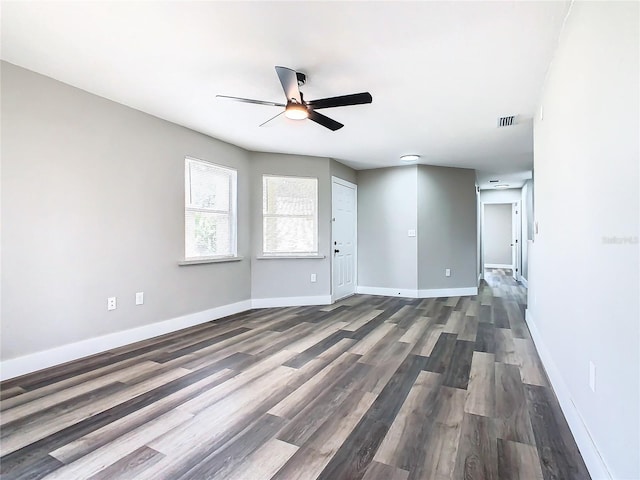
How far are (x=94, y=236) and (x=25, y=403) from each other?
4.74 feet

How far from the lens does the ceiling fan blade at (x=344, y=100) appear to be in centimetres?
251

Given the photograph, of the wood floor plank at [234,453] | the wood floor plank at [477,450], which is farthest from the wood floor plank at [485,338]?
the wood floor plank at [234,453]

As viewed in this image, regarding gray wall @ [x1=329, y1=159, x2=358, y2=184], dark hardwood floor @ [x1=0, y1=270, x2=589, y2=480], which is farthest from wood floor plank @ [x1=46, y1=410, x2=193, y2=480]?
gray wall @ [x1=329, y1=159, x2=358, y2=184]

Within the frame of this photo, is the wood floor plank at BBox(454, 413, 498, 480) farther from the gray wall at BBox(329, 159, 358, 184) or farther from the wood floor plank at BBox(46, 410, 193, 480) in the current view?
the gray wall at BBox(329, 159, 358, 184)


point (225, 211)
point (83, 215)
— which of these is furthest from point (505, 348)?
point (83, 215)

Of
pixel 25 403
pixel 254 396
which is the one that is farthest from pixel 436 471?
pixel 25 403

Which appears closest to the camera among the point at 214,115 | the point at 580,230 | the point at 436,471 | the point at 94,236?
the point at 436,471

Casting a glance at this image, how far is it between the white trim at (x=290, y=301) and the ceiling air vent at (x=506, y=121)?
3356mm

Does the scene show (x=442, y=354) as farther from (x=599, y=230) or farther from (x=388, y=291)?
(x=388, y=291)

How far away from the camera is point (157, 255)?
12.0ft

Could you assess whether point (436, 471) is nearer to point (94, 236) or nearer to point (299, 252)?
point (94, 236)

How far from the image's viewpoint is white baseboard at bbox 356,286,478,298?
6.00 meters

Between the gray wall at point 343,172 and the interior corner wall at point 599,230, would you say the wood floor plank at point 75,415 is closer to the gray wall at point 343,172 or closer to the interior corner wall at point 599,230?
the interior corner wall at point 599,230

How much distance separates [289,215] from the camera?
5270 millimetres
